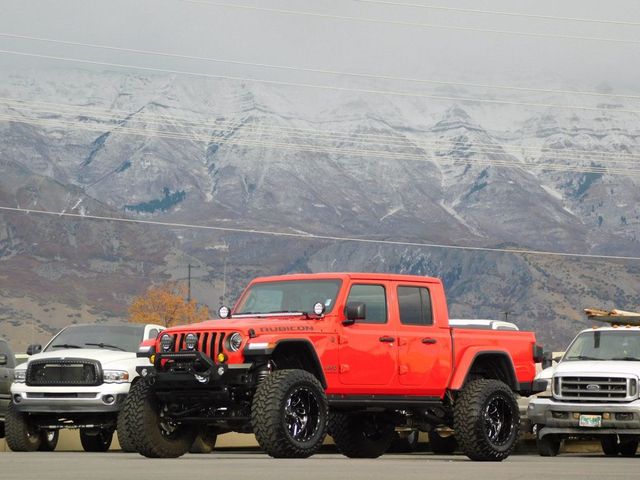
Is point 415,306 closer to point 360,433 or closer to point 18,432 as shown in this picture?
point 360,433

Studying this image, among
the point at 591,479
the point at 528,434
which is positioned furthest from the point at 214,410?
the point at 528,434

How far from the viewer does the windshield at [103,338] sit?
24641mm

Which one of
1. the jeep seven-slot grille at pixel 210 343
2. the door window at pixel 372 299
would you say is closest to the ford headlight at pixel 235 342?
the jeep seven-slot grille at pixel 210 343

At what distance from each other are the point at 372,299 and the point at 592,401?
5.33 metres

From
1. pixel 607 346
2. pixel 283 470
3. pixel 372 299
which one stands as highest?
pixel 372 299

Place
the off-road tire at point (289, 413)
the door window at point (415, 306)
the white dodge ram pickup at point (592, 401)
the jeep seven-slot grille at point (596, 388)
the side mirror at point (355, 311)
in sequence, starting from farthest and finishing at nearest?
the jeep seven-slot grille at point (596, 388) → the white dodge ram pickup at point (592, 401) → the door window at point (415, 306) → the side mirror at point (355, 311) → the off-road tire at point (289, 413)

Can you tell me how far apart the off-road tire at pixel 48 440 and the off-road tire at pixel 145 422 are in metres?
5.90

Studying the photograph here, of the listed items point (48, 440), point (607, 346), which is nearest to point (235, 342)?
point (48, 440)

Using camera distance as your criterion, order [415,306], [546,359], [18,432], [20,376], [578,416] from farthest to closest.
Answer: [20,376] → [18,432] → [578,416] → [546,359] → [415,306]

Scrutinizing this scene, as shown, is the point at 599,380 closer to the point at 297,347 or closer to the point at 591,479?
the point at 297,347

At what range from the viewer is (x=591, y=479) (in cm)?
1384

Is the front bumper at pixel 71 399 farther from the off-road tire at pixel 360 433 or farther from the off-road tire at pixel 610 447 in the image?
the off-road tire at pixel 610 447

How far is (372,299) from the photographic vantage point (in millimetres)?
19141

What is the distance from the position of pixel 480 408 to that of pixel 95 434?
26.3 feet
